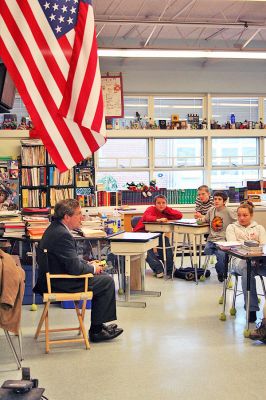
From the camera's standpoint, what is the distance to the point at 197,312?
6.57m

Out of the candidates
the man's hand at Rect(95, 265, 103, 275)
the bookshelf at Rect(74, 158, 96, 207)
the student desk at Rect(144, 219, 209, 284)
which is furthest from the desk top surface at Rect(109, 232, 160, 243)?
the bookshelf at Rect(74, 158, 96, 207)

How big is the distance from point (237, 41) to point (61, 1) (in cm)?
973

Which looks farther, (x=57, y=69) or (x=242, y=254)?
(x=242, y=254)

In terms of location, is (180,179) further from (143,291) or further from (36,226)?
(36,226)

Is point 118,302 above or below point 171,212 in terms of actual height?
below

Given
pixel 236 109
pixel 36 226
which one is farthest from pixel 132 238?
pixel 236 109

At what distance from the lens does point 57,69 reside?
9.98 feet

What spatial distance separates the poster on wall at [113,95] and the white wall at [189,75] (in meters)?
0.20

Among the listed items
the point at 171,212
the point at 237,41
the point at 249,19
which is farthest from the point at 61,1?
the point at 237,41

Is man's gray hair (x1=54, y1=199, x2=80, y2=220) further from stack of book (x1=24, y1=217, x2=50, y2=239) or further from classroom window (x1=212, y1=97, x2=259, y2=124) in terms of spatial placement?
classroom window (x1=212, y1=97, x2=259, y2=124)

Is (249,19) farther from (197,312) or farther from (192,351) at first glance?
(192,351)

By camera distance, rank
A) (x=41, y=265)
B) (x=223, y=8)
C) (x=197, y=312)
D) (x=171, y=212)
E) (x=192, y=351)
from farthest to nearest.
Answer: (x=223, y=8)
(x=171, y=212)
(x=197, y=312)
(x=41, y=265)
(x=192, y=351)

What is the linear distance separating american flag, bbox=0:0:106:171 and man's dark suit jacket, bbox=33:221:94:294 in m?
2.26

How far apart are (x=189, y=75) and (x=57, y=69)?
30.6 feet
